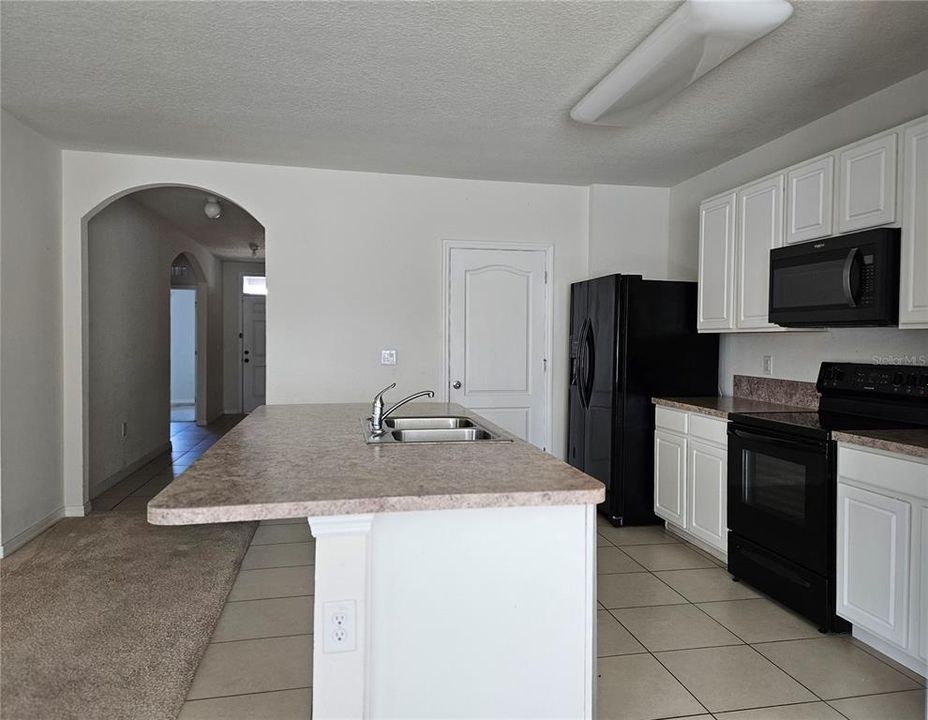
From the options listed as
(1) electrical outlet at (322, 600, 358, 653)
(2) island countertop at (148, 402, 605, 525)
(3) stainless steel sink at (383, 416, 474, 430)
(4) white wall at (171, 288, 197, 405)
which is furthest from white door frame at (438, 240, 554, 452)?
(4) white wall at (171, 288, 197, 405)

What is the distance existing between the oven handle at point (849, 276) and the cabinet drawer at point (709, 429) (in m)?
0.86

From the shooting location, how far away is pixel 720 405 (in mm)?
3582

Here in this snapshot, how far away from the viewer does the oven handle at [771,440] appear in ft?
8.82

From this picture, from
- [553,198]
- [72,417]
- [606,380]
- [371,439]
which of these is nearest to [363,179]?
[553,198]

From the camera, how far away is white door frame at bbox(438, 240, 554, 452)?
15.5 feet

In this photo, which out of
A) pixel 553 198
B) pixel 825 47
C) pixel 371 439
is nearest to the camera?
pixel 371 439

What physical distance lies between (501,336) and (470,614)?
11.0 feet

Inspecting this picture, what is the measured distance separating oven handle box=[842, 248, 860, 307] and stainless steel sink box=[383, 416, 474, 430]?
5.64 feet

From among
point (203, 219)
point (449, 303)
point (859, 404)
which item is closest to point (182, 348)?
point (203, 219)

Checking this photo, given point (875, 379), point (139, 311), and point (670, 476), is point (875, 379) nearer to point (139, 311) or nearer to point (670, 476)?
point (670, 476)

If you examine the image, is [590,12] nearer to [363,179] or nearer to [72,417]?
[363,179]

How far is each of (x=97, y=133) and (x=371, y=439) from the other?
113 inches

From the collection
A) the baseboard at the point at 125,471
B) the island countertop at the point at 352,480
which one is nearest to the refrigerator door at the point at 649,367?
the island countertop at the point at 352,480

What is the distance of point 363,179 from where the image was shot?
15.0 feet
